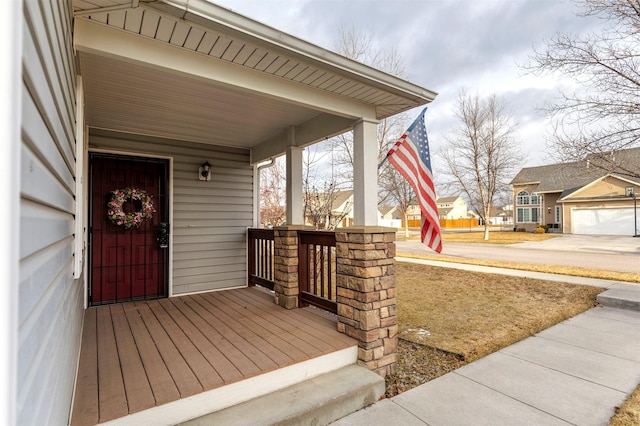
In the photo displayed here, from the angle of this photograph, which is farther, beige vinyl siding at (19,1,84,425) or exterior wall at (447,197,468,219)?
exterior wall at (447,197,468,219)

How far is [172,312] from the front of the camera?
12.8ft

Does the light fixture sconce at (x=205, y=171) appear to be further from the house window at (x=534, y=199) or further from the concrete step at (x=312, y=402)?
the house window at (x=534, y=199)

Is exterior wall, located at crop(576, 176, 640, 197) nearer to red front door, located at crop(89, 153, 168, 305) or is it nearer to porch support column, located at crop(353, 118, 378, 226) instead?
porch support column, located at crop(353, 118, 378, 226)

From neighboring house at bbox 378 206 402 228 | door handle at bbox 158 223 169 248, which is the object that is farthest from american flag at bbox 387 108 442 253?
neighboring house at bbox 378 206 402 228

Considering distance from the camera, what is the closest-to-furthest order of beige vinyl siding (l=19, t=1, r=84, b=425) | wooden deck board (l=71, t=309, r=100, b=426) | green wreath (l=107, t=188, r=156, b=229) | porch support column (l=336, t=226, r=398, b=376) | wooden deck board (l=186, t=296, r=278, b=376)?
beige vinyl siding (l=19, t=1, r=84, b=425), wooden deck board (l=71, t=309, r=100, b=426), wooden deck board (l=186, t=296, r=278, b=376), porch support column (l=336, t=226, r=398, b=376), green wreath (l=107, t=188, r=156, b=229)

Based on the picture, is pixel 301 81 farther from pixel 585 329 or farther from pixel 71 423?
pixel 585 329

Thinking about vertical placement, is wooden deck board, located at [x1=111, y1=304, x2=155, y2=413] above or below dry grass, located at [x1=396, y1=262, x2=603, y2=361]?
above

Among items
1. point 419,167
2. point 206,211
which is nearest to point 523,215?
point 419,167

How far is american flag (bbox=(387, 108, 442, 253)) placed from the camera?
3.33 metres

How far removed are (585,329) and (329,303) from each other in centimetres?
335

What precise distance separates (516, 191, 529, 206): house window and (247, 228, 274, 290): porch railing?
91.2 feet

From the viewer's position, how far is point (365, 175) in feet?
10.4

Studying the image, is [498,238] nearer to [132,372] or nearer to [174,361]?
[174,361]

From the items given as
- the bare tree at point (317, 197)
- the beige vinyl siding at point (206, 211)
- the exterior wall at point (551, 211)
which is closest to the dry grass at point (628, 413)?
the beige vinyl siding at point (206, 211)
